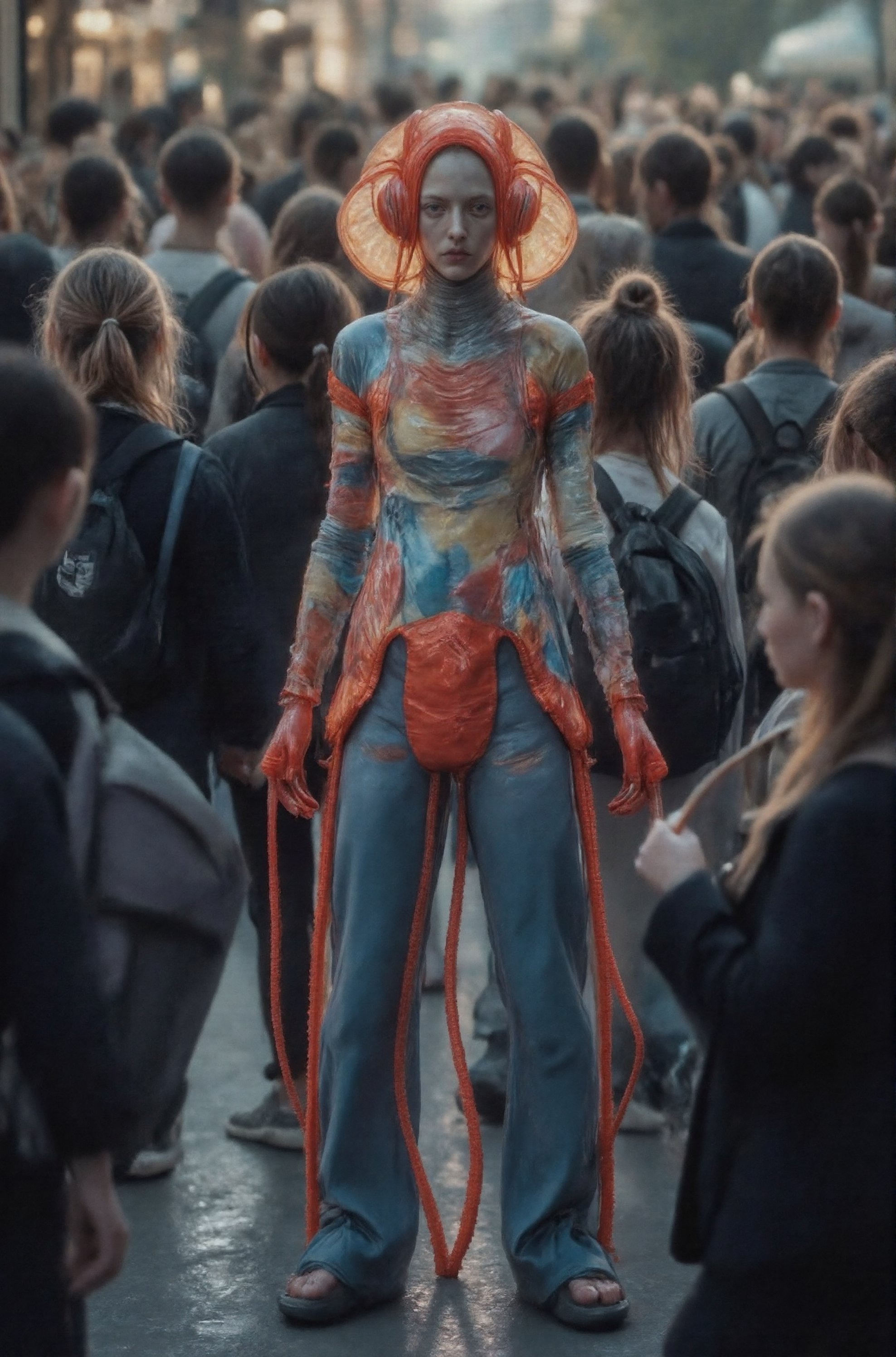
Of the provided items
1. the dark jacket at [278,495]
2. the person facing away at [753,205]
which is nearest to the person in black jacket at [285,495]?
the dark jacket at [278,495]

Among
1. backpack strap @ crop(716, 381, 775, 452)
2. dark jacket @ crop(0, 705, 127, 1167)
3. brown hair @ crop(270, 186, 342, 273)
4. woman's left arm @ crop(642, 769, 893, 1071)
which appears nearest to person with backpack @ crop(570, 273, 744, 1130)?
backpack strap @ crop(716, 381, 775, 452)

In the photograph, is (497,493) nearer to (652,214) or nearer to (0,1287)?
(0,1287)

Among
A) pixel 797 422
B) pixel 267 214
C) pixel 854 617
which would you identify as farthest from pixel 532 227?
pixel 267 214

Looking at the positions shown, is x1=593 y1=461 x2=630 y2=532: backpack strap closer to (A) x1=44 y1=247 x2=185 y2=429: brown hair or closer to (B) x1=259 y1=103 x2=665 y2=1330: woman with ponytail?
(B) x1=259 y1=103 x2=665 y2=1330: woman with ponytail

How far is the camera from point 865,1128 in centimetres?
254

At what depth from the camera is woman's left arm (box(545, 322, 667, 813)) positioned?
13.5ft

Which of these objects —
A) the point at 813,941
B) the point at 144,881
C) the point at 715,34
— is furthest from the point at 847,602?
the point at 715,34

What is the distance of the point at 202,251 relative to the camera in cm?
721

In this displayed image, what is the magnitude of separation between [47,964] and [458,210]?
1.99 m

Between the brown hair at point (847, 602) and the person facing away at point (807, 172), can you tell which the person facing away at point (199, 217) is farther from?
the brown hair at point (847, 602)

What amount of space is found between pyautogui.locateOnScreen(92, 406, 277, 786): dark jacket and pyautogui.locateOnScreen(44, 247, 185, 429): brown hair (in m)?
0.07

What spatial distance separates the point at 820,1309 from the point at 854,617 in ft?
2.63

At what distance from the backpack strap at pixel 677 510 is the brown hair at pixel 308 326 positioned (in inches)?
31.2

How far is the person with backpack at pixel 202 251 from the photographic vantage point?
6793 millimetres
